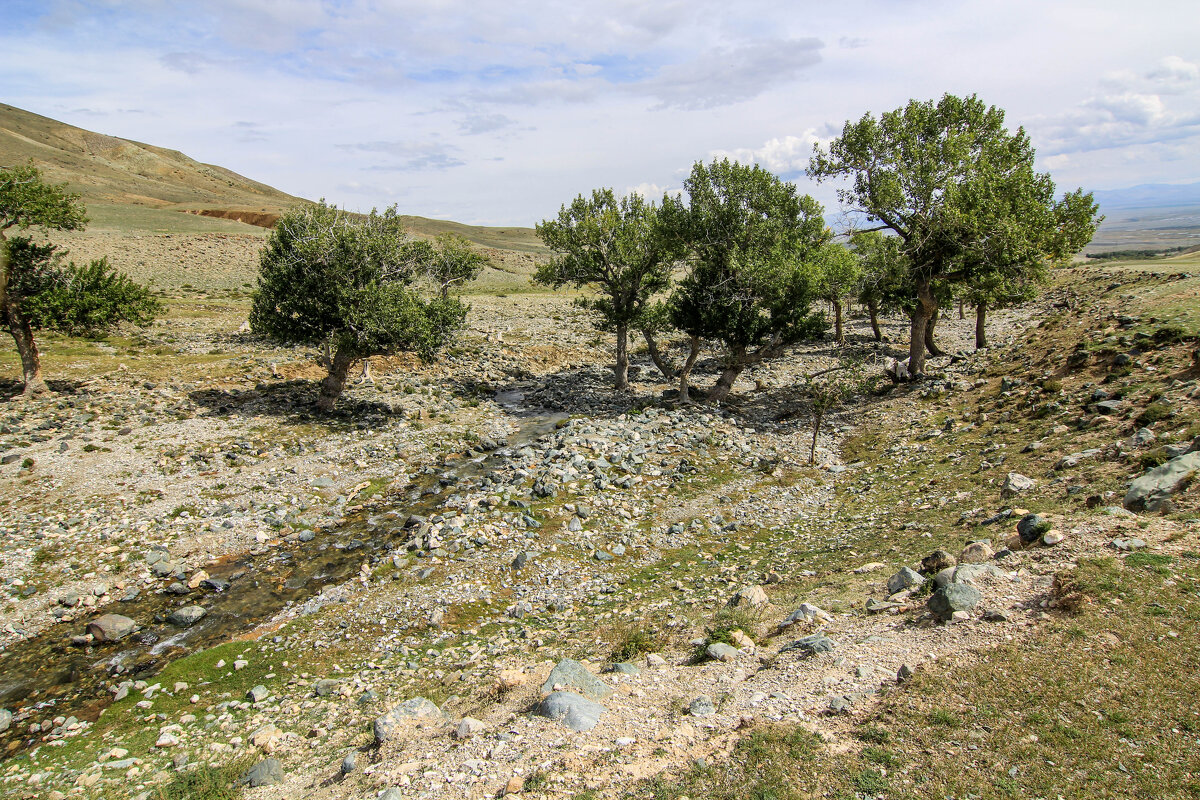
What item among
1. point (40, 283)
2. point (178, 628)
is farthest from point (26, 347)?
point (178, 628)

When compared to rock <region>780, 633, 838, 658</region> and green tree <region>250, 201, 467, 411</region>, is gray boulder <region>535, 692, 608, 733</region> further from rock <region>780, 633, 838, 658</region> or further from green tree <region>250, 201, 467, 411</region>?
green tree <region>250, 201, 467, 411</region>

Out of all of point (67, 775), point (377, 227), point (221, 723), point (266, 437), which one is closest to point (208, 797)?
point (221, 723)

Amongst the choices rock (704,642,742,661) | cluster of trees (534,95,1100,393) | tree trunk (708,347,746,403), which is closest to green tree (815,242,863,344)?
cluster of trees (534,95,1100,393)

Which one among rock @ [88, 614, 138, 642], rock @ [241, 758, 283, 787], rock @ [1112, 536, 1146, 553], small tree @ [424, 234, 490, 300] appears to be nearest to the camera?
rock @ [241, 758, 283, 787]

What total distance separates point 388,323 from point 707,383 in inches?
813

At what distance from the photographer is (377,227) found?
31.0m

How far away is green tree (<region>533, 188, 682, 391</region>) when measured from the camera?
103ft

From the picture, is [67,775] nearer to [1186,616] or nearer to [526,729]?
[526,729]

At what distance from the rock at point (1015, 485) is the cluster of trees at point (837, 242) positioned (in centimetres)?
1414

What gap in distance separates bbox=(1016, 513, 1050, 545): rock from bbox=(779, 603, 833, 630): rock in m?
4.66

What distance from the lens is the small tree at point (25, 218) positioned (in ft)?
80.6

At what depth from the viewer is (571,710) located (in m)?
9.17

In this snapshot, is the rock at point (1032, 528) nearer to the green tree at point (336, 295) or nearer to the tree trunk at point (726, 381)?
the tree trunk at point (726, 381)

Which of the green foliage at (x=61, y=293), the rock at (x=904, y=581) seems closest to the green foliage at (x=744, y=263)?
the rock at (x=904, y=581)
